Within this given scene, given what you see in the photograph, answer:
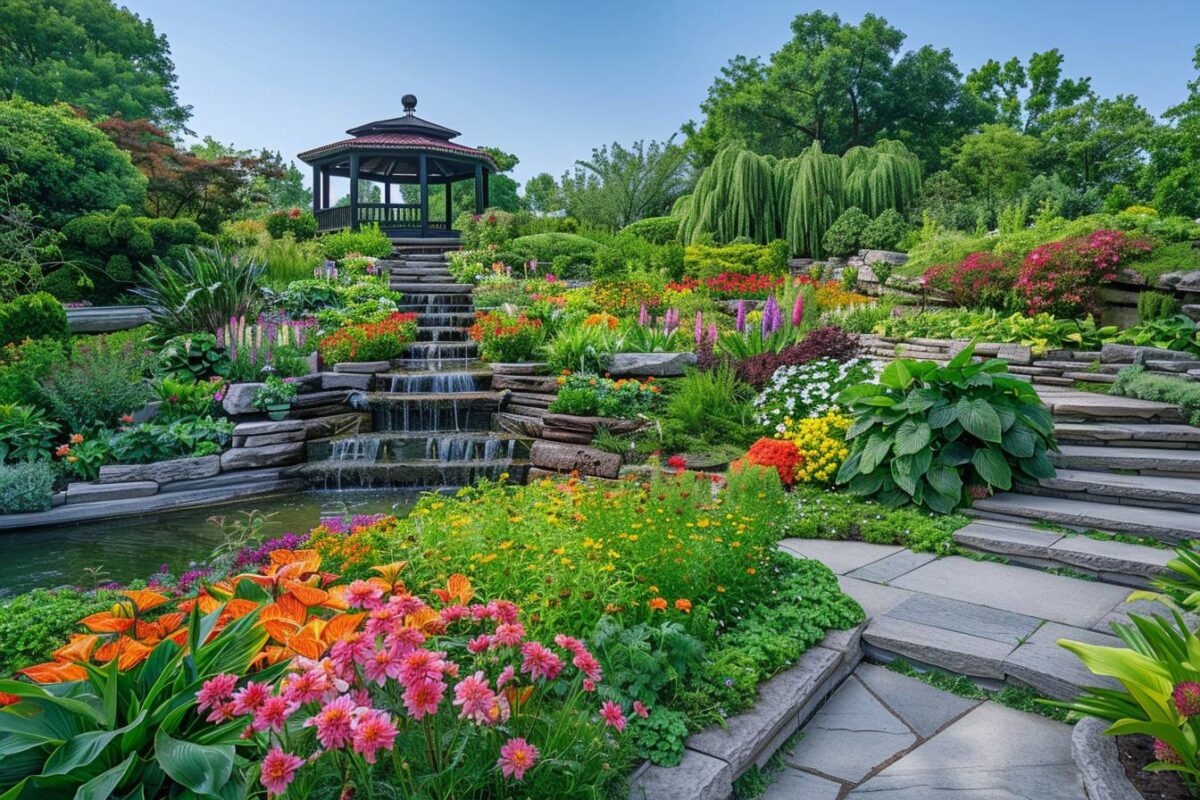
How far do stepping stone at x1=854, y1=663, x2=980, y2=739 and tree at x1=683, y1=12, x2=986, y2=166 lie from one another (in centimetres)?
2575

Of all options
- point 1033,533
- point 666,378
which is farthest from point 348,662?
point 666,378

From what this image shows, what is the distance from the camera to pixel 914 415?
4496 millimetres

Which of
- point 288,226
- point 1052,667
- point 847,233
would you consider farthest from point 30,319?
point 847,233

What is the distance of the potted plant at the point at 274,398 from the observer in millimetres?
7275

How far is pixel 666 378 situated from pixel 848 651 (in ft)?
17.2

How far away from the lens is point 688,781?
1.80 metres

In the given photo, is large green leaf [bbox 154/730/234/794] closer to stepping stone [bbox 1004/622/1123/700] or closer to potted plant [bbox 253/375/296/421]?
stepping stone [bbox 1004/622/1123/700]

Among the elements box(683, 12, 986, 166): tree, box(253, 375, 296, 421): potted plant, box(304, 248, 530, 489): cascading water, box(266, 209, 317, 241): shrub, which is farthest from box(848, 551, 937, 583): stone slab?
box(683, 12, 986, 166): tree

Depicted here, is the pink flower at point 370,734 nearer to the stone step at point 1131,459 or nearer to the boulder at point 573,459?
the boulder at point 573,459

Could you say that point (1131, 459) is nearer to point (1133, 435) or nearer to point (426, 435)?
point (1133, 435)

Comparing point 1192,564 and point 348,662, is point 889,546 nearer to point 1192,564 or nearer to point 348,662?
point 1192,564

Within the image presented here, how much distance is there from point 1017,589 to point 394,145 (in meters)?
19.4

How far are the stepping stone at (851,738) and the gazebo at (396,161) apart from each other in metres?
19.3

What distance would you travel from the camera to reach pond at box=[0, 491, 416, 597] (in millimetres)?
4469
